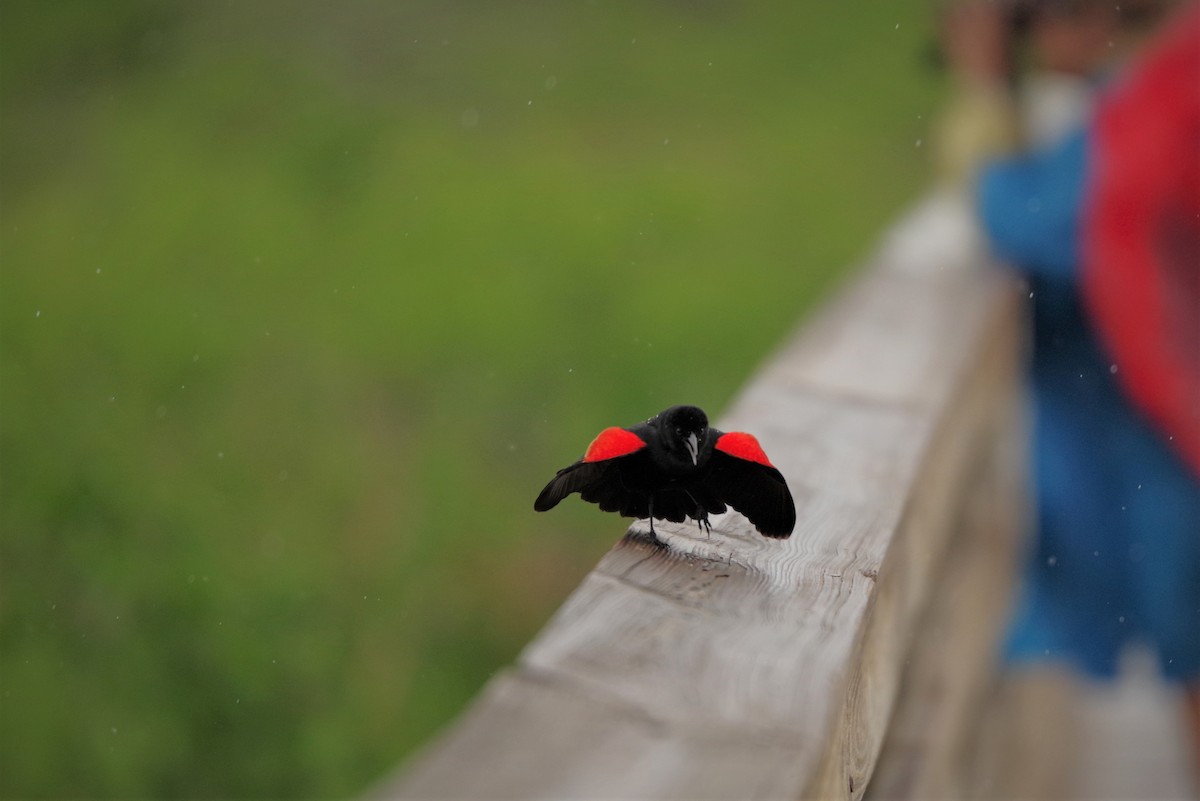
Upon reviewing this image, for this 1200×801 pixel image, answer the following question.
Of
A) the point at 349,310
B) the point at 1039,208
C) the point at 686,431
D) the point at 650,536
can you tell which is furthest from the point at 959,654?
the point at 349,310

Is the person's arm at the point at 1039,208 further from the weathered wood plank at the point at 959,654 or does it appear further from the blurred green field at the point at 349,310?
the blurred green field at the point at 349,310

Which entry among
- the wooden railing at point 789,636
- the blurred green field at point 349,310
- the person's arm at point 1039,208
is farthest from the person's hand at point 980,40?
the blurred green field at point 349,310

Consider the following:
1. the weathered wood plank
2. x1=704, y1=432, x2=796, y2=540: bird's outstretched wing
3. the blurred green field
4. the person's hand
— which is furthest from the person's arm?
the blurred green field

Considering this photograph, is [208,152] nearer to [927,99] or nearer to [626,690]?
[927,99]

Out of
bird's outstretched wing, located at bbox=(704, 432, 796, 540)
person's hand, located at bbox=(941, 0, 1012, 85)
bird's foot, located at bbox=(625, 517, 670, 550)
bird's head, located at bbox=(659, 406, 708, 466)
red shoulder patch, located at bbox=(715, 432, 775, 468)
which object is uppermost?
bird's head, located at bbox=(659, 406, 708, 466)

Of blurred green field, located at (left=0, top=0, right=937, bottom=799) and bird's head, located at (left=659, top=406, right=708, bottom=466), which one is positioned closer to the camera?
bird's head, located at (left=659, top=406, right=708, bottom=466)

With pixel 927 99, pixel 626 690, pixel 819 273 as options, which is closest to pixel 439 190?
pixel 819 273

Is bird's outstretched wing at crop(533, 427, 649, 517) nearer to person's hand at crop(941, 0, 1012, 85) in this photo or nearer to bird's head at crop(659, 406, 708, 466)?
bird's head at crop(659, 406, 708, 466)

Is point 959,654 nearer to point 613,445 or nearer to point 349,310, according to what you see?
point 613,445
